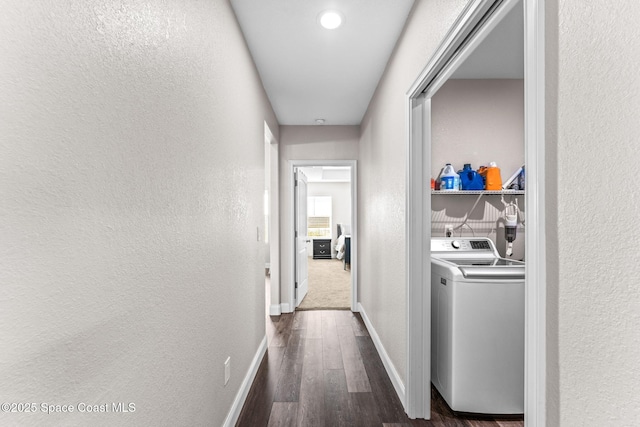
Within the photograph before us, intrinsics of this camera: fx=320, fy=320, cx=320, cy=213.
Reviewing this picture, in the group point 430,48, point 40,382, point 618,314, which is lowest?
point 40,382

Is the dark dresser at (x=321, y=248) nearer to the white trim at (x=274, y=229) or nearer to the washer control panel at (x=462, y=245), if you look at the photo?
the white trim at (x=274, y=229)

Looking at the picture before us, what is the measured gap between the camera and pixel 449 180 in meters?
2.73

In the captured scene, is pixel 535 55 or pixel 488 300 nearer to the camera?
pixel 535 55

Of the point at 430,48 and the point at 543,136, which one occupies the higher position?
the point at 430,48

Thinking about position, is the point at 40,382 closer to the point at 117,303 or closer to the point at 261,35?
the point at 117,303

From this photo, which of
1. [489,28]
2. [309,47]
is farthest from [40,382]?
[309,47]

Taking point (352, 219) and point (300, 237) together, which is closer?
point (352, 219)

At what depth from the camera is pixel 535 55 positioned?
856mm

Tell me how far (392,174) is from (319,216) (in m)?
7.86

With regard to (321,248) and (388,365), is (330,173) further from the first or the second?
(388,365)

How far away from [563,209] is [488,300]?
1.41 m

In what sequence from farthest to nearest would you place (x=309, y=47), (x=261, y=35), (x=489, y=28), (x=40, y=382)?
(x=309, y=47) → (x=261, y=35) → (x=489, y=28) → (x=40, y=382)

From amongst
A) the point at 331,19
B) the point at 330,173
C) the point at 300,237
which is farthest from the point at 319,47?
the point at 330,173

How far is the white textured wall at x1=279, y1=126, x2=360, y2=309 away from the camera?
167 inches
